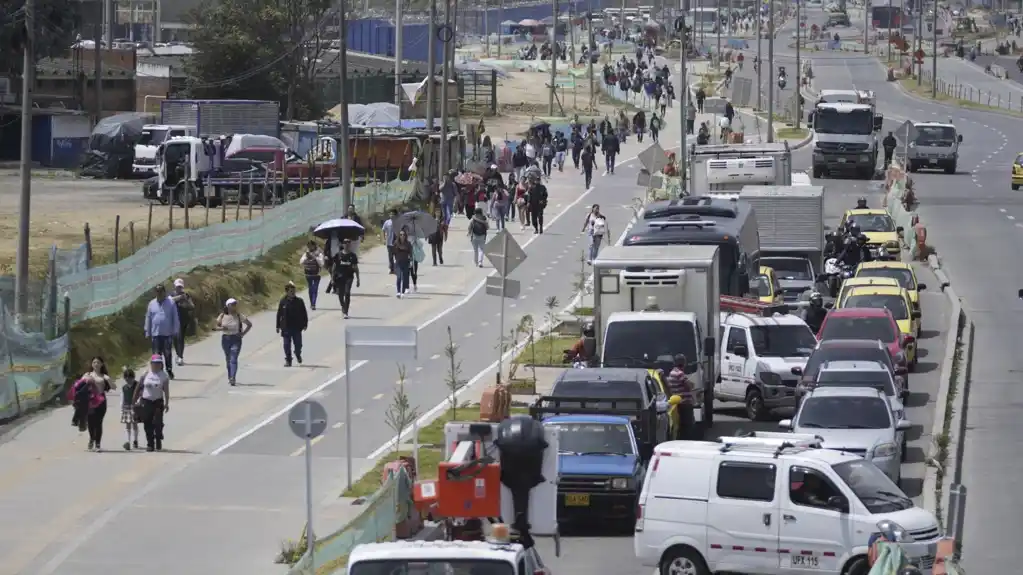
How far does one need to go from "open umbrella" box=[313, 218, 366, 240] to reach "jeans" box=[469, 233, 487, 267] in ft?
12.1

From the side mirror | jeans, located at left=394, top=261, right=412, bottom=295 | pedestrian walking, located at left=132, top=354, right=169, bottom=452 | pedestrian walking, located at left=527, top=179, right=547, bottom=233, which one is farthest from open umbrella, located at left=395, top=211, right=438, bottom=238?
the side mirror

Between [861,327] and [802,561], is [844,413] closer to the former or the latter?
[802,561]

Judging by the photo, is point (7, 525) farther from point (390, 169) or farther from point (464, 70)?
point (464, 70)

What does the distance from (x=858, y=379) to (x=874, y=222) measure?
24381 millimetres

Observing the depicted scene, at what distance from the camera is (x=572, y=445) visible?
2252 cm

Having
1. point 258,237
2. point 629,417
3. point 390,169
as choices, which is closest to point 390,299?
point 258,237

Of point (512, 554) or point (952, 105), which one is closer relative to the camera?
point (512, 554)

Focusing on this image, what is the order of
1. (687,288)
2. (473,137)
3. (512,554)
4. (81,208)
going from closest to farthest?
(512,554) < (687,288) < (81,208) < (473,137)

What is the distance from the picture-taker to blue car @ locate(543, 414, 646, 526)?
21969 millimetres

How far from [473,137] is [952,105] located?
160 ft

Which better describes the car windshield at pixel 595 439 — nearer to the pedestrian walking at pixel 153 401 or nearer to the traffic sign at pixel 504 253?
the pedestrian walking at pixel 153 401

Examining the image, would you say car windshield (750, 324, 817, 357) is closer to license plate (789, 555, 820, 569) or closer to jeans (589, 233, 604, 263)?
license plate (789, 555, 820, 569)

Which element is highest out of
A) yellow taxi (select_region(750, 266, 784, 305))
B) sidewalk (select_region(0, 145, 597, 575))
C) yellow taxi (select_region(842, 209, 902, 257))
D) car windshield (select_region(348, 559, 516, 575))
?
yellow taxi (select_region(842, 209, 902, 257))

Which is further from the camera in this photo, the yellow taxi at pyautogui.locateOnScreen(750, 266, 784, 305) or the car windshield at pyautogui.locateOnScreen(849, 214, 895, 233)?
the car windshield at pyautogui.locateOnScreen(849, 214, 895, 233)
